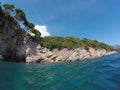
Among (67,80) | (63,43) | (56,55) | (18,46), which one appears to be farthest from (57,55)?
(67,80)

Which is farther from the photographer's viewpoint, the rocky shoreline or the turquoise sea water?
the rocky shoreline

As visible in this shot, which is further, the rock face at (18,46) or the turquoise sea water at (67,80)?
the rock face at (18,46)

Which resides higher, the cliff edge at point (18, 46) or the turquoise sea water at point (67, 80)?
the cliff edge at point (18, 46)

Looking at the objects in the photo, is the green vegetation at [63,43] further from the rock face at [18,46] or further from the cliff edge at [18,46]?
the rock face at [18,46]

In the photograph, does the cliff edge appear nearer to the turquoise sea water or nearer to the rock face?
the rock face

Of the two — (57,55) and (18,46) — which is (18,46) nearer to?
(18,46)

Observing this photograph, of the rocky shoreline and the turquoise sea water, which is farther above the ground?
the rocky shoreline

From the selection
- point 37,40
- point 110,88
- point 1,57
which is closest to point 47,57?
point 37,40

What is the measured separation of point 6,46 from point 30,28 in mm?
12389

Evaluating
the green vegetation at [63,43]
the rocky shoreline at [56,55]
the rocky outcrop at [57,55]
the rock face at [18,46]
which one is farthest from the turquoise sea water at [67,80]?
the green vegetation at [63,43]

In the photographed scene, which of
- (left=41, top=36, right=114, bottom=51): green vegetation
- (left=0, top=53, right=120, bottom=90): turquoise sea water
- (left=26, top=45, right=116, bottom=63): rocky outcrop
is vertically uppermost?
(left=41, top=36, right=114, bottom=51): green vegetation

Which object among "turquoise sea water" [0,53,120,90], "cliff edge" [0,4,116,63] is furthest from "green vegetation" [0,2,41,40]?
"turquoise sea water" [0,53,120,90]

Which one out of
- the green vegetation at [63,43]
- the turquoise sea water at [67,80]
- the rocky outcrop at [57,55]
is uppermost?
the green vegetation at [63,43]

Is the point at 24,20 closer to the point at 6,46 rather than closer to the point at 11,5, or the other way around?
the point at 11,5
